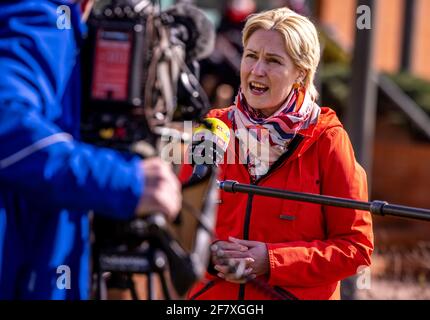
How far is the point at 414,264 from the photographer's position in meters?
7.87

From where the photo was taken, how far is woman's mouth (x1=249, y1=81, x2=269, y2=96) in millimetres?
3666

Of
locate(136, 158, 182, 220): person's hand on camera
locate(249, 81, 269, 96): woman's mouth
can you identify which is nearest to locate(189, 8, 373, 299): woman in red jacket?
locate(249, 81, 269, 96): woman's mouth

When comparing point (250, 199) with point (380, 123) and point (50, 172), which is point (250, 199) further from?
point (380, 123)

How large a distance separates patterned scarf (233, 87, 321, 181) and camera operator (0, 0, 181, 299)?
1031 mm

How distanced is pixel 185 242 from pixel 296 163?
0.93 meters

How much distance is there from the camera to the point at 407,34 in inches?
566

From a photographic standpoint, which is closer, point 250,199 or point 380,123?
point 250,199

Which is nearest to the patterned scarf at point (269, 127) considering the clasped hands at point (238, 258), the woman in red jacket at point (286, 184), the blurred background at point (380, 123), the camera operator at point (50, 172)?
the woman in red jacket at point (286, 184)

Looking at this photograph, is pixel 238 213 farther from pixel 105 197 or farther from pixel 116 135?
pixel 105 197

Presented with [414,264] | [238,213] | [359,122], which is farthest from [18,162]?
[414,264]

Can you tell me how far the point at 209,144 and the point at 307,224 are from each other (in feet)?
1.41
